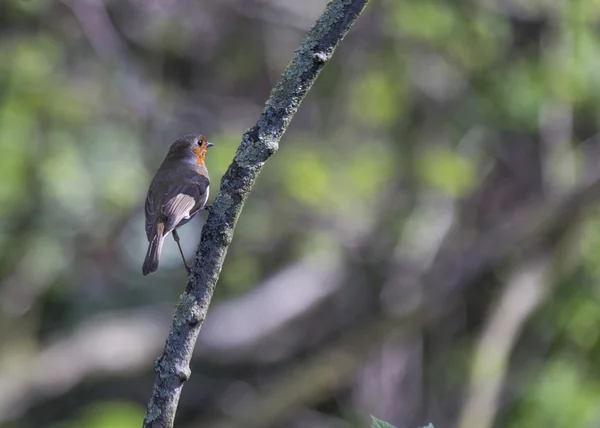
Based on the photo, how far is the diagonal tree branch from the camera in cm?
184

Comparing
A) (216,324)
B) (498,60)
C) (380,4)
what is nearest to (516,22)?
(498,60)

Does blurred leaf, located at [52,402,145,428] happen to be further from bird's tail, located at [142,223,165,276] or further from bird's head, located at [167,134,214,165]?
bird's tail, located at [142,223,165,276]

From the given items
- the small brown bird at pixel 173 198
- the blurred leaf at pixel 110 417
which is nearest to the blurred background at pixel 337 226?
the blurred leaf at pixel 110 417

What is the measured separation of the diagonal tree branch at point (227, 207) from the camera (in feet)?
6.05

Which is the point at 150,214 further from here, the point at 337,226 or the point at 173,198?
the point at 337,226

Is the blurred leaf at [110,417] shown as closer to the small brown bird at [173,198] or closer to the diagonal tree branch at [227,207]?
the small brown bird at [173,198]

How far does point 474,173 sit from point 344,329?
2.09 m

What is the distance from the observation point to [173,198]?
2742 millimetres

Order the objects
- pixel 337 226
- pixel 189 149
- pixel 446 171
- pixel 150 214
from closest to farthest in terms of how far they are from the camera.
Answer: pixel 150 214 → pixel 189 149 → pixel 446 171 → pixel 337 226

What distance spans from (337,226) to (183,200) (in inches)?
226

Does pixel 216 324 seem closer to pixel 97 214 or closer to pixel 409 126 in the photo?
pixel 97 214

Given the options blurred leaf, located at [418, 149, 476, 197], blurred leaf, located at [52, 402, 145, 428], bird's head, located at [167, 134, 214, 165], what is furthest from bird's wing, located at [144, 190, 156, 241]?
blurred leaf, located at [418, 149, 476, 197]

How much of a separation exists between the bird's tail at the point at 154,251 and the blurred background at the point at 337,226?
460cm

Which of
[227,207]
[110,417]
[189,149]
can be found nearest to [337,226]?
[110,417]
